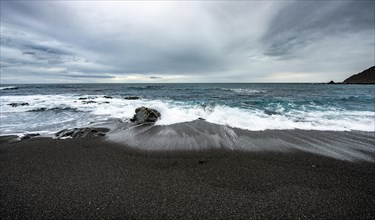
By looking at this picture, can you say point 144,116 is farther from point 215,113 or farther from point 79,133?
point 215,113

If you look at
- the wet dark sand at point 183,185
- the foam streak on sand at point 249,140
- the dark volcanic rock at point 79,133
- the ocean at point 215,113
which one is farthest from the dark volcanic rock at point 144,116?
the wet dark sand at point 183,185

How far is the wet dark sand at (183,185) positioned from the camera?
2.92 m

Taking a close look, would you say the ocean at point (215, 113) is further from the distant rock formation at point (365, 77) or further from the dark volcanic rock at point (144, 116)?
the distant rock formation at point (365, 77)

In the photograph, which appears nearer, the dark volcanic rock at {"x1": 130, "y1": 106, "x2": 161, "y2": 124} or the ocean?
the ocean

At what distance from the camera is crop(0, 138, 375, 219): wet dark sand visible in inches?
115

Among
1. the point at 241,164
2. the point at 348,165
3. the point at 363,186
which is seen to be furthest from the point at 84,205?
the point at 348,165

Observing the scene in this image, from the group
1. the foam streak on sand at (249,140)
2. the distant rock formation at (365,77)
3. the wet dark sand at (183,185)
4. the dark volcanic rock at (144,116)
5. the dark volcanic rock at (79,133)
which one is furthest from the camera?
the distant rock formation at (365,77)

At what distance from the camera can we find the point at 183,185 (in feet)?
11.9

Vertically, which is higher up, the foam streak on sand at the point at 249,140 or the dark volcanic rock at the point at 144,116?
the dark volcanic rock at the point at 144,116

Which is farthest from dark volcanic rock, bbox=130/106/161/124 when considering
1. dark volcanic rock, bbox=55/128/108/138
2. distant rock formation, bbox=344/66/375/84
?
distant rock formation, bbox=344/66/375/84

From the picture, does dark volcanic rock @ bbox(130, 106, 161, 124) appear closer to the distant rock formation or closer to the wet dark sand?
the wet dark sand

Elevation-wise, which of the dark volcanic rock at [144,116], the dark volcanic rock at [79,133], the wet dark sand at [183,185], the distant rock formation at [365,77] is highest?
the distant rock formation at [365,77]

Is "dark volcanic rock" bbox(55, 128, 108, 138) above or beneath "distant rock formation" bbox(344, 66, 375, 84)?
beneath

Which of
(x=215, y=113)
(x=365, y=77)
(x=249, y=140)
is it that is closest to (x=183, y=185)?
(x=249, y=140)
